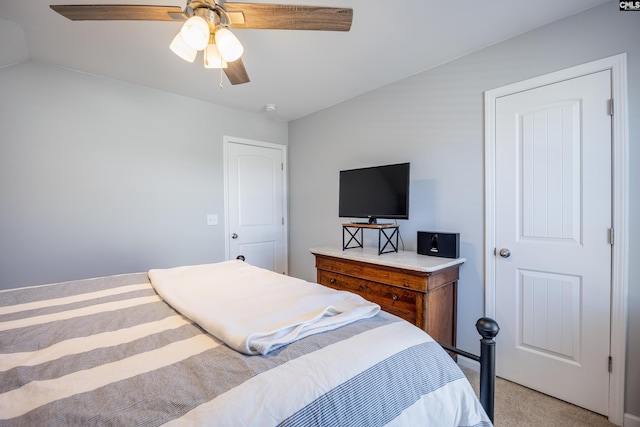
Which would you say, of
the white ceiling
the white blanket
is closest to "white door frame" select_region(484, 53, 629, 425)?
the white ceiling

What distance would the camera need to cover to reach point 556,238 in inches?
71.6

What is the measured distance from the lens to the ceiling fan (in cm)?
126

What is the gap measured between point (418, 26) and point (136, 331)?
7.40 ft

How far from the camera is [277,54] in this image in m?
2.18

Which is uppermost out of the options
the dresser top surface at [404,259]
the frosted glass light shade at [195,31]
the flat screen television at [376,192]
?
the frosted glass light shade at [195,31]

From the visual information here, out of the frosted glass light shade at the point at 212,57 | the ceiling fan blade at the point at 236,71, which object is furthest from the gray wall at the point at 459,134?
the frosted glass light shade at the point at 212,57

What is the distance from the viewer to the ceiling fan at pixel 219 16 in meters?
1.26

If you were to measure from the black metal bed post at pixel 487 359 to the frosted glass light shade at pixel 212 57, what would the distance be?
5.76 feet

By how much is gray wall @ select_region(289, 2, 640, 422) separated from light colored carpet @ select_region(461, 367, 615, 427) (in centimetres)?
23

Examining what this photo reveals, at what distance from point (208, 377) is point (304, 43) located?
6.89ft

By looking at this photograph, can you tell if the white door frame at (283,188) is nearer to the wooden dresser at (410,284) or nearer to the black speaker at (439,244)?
the wooden dresser at (410,284)

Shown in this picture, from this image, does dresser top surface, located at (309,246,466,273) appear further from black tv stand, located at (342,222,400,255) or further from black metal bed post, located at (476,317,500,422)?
black metal bed post, located at (476,317,500,422)

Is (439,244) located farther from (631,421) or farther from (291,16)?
(291,16)

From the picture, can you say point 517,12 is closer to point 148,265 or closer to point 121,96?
point 121,96
